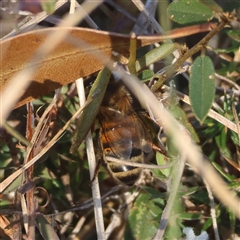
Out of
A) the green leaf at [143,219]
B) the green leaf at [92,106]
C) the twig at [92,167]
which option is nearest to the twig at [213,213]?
the green leaf at [143,219]

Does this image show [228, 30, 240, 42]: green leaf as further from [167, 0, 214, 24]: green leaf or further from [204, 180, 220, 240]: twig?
[204, 180, 220, 240]: twig

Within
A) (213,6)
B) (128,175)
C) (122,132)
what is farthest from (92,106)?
(213,6)

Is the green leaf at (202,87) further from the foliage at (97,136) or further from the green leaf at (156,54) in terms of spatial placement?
the green leaf at (156,54)

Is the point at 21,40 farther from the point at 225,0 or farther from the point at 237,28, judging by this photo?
the point at 237,28

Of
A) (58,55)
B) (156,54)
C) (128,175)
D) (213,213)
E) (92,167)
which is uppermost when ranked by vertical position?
(58,55)

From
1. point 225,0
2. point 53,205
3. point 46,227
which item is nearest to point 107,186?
point 53,205

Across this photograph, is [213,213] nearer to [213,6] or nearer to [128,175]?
[128,175]

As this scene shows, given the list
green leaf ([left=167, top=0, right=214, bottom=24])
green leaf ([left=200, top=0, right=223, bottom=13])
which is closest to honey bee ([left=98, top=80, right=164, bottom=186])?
green leaf ([left=167, top=0, right=214, bottom=24])
